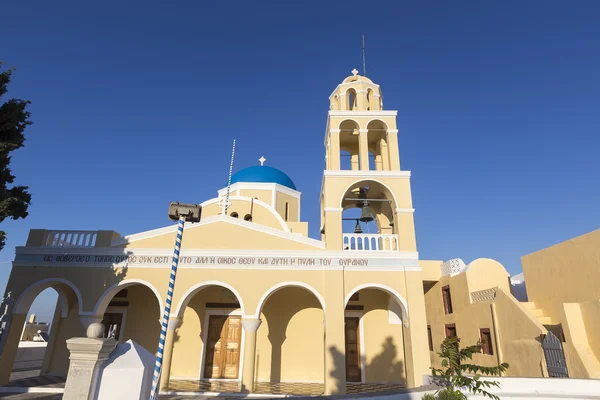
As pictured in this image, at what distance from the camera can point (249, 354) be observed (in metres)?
10.2

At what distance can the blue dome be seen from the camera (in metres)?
17.7

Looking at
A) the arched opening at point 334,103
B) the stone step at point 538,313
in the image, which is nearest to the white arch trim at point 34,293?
the arched opening at point 334,103

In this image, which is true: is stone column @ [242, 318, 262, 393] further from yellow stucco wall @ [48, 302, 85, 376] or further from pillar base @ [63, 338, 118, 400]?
pillar base @ [63, 338, 118, 400]

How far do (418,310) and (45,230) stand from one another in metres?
12.3

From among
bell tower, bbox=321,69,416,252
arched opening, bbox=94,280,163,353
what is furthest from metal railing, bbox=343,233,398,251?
arched opening, bbox=94,280,163,353

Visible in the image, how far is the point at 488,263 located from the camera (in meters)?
14.1

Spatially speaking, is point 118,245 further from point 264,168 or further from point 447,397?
point 447,397

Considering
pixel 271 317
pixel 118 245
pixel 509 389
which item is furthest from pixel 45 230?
pixel 509 389

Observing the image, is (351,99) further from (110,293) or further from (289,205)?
(110,293)

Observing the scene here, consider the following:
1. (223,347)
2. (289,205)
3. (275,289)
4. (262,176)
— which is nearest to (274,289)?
(275,289)

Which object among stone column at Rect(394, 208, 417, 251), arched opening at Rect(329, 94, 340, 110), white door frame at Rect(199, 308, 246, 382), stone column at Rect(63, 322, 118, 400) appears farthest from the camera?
arched opening at Rect(329, 94, 340, 110)

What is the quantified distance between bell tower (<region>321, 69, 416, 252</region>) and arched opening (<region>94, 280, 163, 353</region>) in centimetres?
684

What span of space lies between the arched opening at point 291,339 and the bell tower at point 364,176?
2.72m

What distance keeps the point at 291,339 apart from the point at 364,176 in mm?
6333
